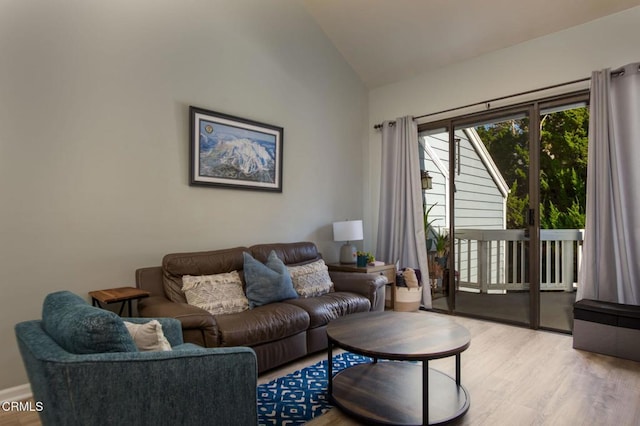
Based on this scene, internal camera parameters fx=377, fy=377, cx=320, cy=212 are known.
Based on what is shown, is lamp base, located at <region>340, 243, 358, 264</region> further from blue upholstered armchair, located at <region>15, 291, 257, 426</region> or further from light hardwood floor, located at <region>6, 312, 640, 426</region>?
blue upholstered armchair, located at <region>15, 291, 257, 426</region>

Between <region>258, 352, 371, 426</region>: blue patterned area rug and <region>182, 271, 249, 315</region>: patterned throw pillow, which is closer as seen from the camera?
<region>258, 352, 371, 426</region>: blue patterned area rug

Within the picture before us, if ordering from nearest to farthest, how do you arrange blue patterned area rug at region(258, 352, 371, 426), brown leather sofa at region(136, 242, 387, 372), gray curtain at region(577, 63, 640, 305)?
1. blue patterned area rug at region(258, 352, 371, 426)
2. brown leather sofa at region(136, 242, 387, 372)
3. gray curtain at region(577, 63, 640, 305)

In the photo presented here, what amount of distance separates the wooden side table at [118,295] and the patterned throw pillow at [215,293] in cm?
29

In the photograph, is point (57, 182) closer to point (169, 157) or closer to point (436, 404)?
point (169, 157)

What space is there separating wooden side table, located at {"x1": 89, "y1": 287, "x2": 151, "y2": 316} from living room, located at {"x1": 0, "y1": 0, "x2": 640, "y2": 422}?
133mm

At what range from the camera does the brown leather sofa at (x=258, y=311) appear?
2371mm

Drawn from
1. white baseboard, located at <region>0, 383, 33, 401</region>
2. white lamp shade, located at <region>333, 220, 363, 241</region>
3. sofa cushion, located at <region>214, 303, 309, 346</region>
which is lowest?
white baseboard, located at <region>0, 383, 33, 401</region>

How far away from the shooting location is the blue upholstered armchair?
107cm

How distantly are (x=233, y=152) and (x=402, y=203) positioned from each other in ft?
7.08

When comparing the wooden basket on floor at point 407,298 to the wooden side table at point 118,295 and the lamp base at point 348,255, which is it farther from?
the wooden side table at point 118,295

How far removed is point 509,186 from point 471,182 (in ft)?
1.65

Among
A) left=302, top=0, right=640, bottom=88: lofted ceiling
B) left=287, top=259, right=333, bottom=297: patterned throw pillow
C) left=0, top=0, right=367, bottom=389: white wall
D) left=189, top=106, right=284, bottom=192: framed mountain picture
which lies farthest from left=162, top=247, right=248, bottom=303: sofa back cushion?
left=302, top=0, right=640, bottom=88: lofted ceiling

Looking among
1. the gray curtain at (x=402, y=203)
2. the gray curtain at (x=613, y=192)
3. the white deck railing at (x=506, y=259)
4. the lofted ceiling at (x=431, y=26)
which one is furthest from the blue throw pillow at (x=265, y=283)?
the lofted ceiling at (x=431, y=26)

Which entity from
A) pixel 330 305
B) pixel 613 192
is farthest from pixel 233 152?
pixel 613 192
